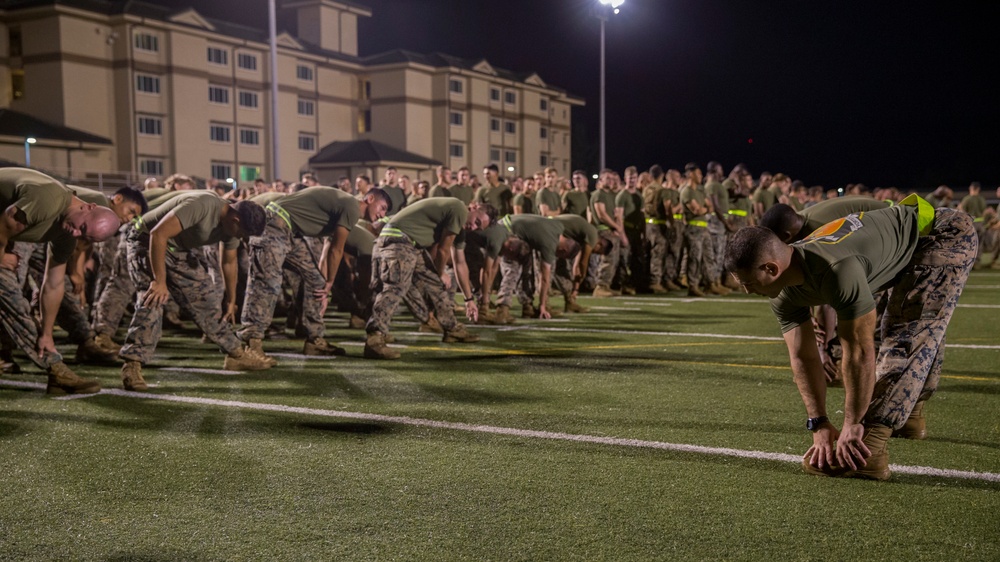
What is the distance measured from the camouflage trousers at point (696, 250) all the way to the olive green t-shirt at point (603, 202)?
→ 1523 millimetres

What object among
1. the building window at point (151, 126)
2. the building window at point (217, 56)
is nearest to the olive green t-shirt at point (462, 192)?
the building window at point (151, 126)

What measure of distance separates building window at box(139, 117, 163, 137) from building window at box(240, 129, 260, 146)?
4.75 metres

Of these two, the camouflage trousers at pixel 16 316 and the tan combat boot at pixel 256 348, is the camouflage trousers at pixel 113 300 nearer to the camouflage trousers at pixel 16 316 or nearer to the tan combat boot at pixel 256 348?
the tan combat boot at pixel 256 348

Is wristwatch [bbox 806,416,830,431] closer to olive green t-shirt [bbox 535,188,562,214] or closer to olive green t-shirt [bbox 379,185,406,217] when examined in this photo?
olive green t-shirt [bbox 535,188,562,214]

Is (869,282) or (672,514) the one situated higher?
(869,282)

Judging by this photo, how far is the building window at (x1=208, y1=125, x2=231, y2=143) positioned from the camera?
146 feet

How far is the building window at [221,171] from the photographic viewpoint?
1750 inches

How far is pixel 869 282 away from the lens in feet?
14.6

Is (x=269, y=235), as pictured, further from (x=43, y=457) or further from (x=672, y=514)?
(x=672, y=514)

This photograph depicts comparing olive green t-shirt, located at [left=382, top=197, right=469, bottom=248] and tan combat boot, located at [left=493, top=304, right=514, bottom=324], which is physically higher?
olive green t-shirt, located at [left=382, top=197, right=469, bottom=248]

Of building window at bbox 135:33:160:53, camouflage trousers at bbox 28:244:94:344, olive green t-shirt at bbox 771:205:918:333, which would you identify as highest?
building window at bbox 135:33:160:53

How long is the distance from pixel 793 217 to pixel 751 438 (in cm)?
167

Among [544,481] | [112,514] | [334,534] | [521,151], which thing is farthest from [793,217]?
[521,151]

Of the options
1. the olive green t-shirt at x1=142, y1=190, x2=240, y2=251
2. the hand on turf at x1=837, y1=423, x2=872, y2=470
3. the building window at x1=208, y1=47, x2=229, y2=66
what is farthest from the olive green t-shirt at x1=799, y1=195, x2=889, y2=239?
the building window at x1=208, y1=47, x2=229, y2=66
